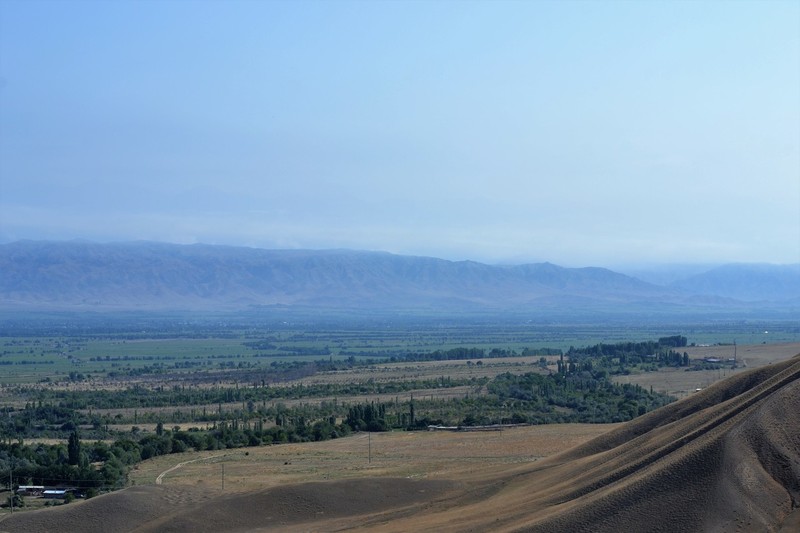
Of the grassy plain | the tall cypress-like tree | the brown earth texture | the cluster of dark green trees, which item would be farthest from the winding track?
the cluster of dark green trees

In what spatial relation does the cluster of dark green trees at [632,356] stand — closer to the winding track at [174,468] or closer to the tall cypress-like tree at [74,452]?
the winding track at [174,468]

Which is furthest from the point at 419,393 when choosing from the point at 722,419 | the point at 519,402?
the point at 722,419

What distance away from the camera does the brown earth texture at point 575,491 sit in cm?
2777

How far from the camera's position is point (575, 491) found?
3247 centimetres

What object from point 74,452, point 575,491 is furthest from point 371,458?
point 575,491

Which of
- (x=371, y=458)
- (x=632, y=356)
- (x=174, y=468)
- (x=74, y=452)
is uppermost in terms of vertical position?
(x=632, y=356)

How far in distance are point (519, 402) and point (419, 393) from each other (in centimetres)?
1482

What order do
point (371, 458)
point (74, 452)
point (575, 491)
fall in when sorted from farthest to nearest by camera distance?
point (371, 458) → point (74, 452) → point (575, 491)

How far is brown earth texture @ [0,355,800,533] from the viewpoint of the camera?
27.8m

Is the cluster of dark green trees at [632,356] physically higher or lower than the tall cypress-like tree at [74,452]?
higher

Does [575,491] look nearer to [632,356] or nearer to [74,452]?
[74,452]

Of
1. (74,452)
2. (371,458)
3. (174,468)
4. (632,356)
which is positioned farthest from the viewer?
(632,356)

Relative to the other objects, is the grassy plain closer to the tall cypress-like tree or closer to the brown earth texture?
the brown earth texture

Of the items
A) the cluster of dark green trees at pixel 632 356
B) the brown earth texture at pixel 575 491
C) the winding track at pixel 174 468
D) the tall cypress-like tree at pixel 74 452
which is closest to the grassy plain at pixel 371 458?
the winding track at pixel 174 468
